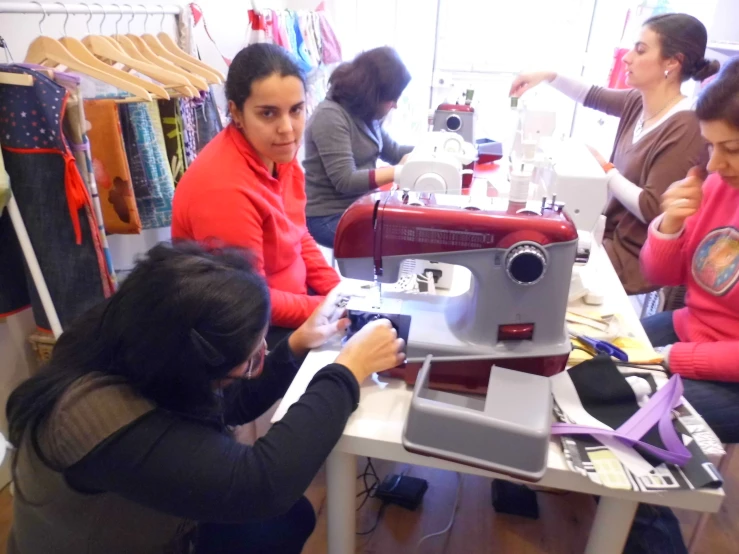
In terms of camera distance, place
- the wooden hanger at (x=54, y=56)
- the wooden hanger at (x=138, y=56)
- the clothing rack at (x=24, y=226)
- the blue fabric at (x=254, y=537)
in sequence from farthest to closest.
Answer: the wooden hanger at (x=138, y=56)
the wooden hanger at (x=54, y=56)
the clothing rack at (x=24, y=226)
the blue fabric at (x=254, y=537)

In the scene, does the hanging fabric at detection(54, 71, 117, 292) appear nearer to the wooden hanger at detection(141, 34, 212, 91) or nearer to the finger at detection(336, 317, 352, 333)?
the wooden hanger at detection(141, 34, 212, 91)

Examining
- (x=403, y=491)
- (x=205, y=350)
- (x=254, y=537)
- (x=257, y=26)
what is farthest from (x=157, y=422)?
(x=257, y=26)

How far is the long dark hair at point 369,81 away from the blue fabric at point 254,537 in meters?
1.54

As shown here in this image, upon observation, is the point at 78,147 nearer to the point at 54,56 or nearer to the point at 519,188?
the point at 54,56

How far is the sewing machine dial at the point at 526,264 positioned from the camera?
0.84 m

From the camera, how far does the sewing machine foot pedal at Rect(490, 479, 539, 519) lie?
1.60 meters

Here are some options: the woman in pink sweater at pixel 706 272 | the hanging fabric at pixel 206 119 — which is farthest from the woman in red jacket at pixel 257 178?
the woman in pink sweater at pixel 706 272

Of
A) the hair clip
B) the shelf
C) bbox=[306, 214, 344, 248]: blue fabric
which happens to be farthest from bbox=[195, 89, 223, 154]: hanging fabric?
the shelf

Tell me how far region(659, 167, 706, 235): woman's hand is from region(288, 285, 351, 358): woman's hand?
826 millimetres

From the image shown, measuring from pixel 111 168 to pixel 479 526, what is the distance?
1461mm

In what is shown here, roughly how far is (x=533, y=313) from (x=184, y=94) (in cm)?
136

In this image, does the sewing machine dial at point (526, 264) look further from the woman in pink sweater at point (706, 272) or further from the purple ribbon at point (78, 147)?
the purple ribbon at point (78, 147)

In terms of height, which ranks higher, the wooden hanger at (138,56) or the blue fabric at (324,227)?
the wooden hanger at (138,56)

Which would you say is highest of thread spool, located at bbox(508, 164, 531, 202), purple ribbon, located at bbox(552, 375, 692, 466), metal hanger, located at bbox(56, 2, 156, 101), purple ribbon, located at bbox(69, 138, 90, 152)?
metal hanger, located at bbox(56, 2, 156, 101)
